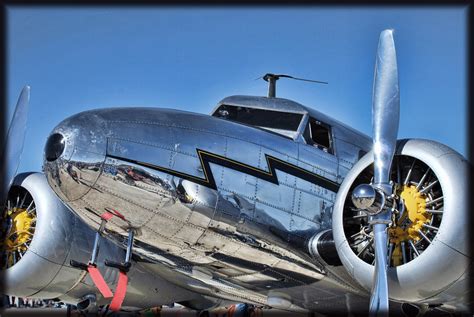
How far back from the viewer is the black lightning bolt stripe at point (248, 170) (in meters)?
8.48

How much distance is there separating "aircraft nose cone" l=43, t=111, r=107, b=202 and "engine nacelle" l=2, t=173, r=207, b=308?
284cm

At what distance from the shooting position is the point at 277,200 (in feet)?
29.7

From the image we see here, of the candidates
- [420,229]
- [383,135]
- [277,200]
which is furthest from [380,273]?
[277,200]

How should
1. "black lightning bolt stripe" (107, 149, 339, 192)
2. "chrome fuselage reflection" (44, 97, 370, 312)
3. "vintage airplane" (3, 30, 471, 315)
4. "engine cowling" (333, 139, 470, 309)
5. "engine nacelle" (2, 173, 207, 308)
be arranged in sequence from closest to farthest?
"engine cowling" (333, 139, 470, 309) → "vintage airplane" (3, 30, 471, 315) → "chrome fuselage reflection" (44, 97, 370, 312) → "black lightning bolt stripe" (107, 149, 339, 192) → "engine nacelle" (2, 173, 207, 308)

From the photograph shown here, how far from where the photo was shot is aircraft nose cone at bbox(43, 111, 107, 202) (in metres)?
8.12

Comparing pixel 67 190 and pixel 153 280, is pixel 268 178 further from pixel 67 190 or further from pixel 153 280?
pixel 153 280

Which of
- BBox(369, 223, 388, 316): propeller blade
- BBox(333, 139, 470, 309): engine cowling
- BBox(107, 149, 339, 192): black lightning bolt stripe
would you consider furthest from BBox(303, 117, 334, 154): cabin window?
BBox(369, 223, 388, 316): propeller blade

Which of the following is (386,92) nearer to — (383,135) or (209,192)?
(383,135)

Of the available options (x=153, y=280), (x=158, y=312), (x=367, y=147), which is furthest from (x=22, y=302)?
(x=367, y=147)

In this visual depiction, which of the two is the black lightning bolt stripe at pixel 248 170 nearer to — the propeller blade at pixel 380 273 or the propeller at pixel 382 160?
the propeller at pixel 382 160

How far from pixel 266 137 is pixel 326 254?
5.28 feet

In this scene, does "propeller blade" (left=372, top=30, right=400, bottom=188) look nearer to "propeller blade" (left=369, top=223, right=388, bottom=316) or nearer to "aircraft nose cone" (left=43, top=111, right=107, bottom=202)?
"propeller blade" (left=369, top=223, right=388, bottom=316)

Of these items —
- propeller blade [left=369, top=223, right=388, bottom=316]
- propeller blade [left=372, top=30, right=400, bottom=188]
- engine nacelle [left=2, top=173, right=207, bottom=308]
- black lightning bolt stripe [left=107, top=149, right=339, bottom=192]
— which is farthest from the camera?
engine nacelle [left=2, top=173, right=207, bottom=308]

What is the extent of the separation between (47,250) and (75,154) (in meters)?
3.40
